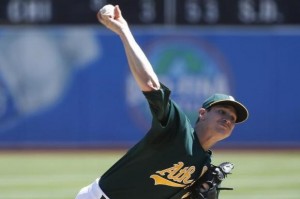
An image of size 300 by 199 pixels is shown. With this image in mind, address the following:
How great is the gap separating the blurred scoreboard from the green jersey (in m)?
10.5

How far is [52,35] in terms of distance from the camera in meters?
15.3

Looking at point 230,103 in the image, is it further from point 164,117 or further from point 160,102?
point 160,102

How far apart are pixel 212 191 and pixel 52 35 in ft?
37.2

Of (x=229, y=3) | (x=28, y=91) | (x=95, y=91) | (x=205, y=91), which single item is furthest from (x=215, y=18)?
(x=28, y=91)

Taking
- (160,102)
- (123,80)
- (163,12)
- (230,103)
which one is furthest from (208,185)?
(123,80)

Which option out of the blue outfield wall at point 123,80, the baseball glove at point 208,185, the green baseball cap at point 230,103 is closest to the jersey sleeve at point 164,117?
the green baseball cap at point 230,103

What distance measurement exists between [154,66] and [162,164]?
37.4 feet

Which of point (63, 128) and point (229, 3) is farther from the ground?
point (229, 3)

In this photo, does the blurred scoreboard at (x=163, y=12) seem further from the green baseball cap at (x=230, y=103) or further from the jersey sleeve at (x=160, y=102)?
the jersey sleeve at (x=160, y=102)

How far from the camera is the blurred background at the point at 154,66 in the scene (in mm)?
15250

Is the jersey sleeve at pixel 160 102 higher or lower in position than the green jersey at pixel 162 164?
higher

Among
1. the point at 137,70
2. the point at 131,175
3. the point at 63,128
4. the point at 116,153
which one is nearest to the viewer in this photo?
the point at 137,70

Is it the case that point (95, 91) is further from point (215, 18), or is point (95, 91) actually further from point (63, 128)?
point (215, 18)

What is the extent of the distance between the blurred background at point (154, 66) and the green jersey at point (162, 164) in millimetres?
10966
